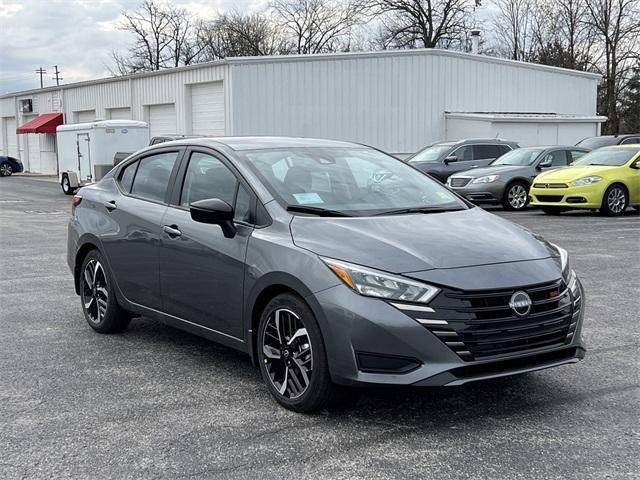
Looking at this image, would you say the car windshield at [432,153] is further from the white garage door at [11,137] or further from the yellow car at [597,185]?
the white garage door at [11,137]

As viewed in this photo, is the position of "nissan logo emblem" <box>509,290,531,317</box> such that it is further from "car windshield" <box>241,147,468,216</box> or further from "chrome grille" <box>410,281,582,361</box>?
"car windshield" <box>241,147,468,216</box>

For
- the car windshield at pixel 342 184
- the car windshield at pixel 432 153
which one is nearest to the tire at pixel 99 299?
the car windshield at pixel 342 184

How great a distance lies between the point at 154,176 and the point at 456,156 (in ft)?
50.0

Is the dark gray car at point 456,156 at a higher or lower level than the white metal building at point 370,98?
lower

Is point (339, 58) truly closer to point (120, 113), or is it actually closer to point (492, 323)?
point (120, 113)

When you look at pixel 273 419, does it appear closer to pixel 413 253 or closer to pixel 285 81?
pixel 413 253

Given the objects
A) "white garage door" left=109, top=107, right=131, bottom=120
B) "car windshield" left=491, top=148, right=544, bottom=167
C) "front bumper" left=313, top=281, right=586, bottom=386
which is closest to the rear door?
"front bumper" left=313, top=281, right=586, bottom=386

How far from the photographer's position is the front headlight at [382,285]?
389 cm

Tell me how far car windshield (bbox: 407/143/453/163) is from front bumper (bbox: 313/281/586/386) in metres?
16.7

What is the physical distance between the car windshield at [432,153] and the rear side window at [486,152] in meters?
0.71

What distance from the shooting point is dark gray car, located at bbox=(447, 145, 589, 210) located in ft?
58.5

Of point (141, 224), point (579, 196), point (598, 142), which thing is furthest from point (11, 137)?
point (141, 224)

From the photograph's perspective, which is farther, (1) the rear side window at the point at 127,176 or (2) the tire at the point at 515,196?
(2) the tire at the point at 515,196

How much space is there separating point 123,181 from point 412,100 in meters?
23.0
